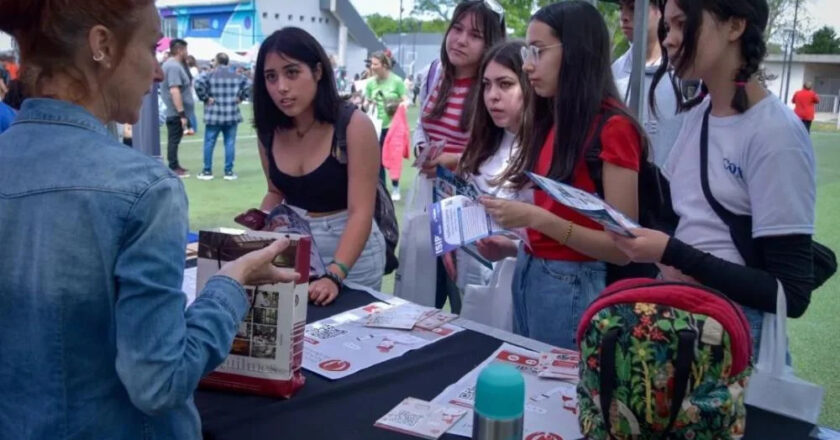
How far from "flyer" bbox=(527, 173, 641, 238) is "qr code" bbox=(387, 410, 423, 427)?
0.48 m

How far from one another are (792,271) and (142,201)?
1.15 m

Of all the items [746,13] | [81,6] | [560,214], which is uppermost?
[746,13]

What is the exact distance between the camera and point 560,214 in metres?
1.73

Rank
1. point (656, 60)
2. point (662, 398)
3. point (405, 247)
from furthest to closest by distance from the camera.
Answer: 1. point (656, 60)
2. point (405, 247)
3. point (662, 398)

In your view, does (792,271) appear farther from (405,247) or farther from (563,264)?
(405,247)

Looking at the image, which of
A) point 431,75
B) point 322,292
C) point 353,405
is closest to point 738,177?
point 353,405

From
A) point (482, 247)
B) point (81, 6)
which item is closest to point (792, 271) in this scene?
point (482, 247)

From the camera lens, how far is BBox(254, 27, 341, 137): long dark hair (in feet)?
6.84

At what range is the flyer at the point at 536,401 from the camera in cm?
121

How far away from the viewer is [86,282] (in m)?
0.86

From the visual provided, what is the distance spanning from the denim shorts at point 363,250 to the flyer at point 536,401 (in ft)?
2.54

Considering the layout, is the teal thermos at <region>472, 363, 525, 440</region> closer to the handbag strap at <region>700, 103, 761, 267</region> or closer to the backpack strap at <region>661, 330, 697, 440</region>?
the backpack strap at <region>661, 330, 697, 440</region>

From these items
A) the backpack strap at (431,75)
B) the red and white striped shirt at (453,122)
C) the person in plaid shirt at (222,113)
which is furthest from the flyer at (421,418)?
the person in plaid shirt at (222,113)

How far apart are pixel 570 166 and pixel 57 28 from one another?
1177mm
